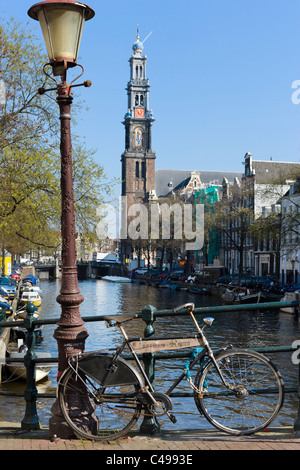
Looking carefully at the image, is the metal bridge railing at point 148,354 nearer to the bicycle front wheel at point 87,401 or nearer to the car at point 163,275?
the bicycle front wheel at point 87,401

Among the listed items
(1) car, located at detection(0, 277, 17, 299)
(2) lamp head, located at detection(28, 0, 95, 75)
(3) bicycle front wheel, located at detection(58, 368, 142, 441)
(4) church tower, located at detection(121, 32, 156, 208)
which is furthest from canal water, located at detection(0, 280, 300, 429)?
(4) church tower, located at detection(121, 32, 156, 208)

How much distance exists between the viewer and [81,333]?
6.07 metres

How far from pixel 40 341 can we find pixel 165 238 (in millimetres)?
52027

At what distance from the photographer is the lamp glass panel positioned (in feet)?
19.6

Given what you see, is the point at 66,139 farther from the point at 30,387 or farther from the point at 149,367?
the point at 30,387

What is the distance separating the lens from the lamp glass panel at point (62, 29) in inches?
235

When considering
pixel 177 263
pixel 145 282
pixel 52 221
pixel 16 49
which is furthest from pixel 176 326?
pixel 177 263

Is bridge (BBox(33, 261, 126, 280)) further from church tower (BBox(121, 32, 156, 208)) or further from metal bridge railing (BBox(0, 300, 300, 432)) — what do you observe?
metal bridge railing (BBox(0, 300, 300, 432))

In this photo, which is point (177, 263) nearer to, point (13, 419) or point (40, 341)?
point (40, 341)

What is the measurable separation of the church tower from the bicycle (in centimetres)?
14064

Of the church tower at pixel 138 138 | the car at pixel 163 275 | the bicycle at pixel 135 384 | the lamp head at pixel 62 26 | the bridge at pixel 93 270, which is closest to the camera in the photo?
the bicycle at pixel 135 384

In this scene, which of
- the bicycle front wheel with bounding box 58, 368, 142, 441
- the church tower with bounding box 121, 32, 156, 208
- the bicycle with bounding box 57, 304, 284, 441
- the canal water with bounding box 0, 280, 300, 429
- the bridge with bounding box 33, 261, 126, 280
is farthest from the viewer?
the church tower with bounding box 121, 32, 156, 208

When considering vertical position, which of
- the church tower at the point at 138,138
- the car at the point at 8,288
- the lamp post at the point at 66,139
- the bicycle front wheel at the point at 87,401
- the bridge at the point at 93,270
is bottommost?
the bridge at the point at 93,270

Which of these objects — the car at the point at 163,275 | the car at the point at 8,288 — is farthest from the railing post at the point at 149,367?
the car at the point at 163,275
